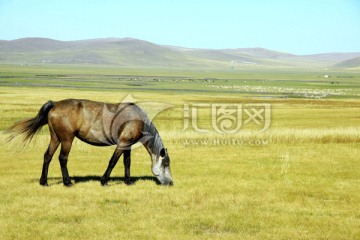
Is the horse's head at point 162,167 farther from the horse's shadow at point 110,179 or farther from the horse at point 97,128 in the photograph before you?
the horse's shadow at point 110,179

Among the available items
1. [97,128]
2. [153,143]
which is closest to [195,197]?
[153,143]

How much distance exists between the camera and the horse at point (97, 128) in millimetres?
14680

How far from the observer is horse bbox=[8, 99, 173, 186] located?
14680mm

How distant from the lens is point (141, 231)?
1059 cm

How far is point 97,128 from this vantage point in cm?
1492

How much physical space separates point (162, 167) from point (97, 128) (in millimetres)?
2305

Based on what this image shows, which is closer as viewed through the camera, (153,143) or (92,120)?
(92,120)

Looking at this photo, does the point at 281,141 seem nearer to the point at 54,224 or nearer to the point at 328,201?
the point at 328,201

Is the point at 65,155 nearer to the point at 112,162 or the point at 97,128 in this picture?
the point at 97,128

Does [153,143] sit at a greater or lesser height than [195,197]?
greater

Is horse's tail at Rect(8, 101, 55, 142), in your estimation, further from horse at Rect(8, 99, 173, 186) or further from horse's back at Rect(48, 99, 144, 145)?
horse's back at Rect(48, 99, 144, 145)

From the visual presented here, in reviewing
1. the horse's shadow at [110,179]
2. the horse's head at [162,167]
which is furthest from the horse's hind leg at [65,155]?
the horse's head at [162,167]

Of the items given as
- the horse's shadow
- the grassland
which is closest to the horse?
the grassland

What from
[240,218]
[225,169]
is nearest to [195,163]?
[225,169]
